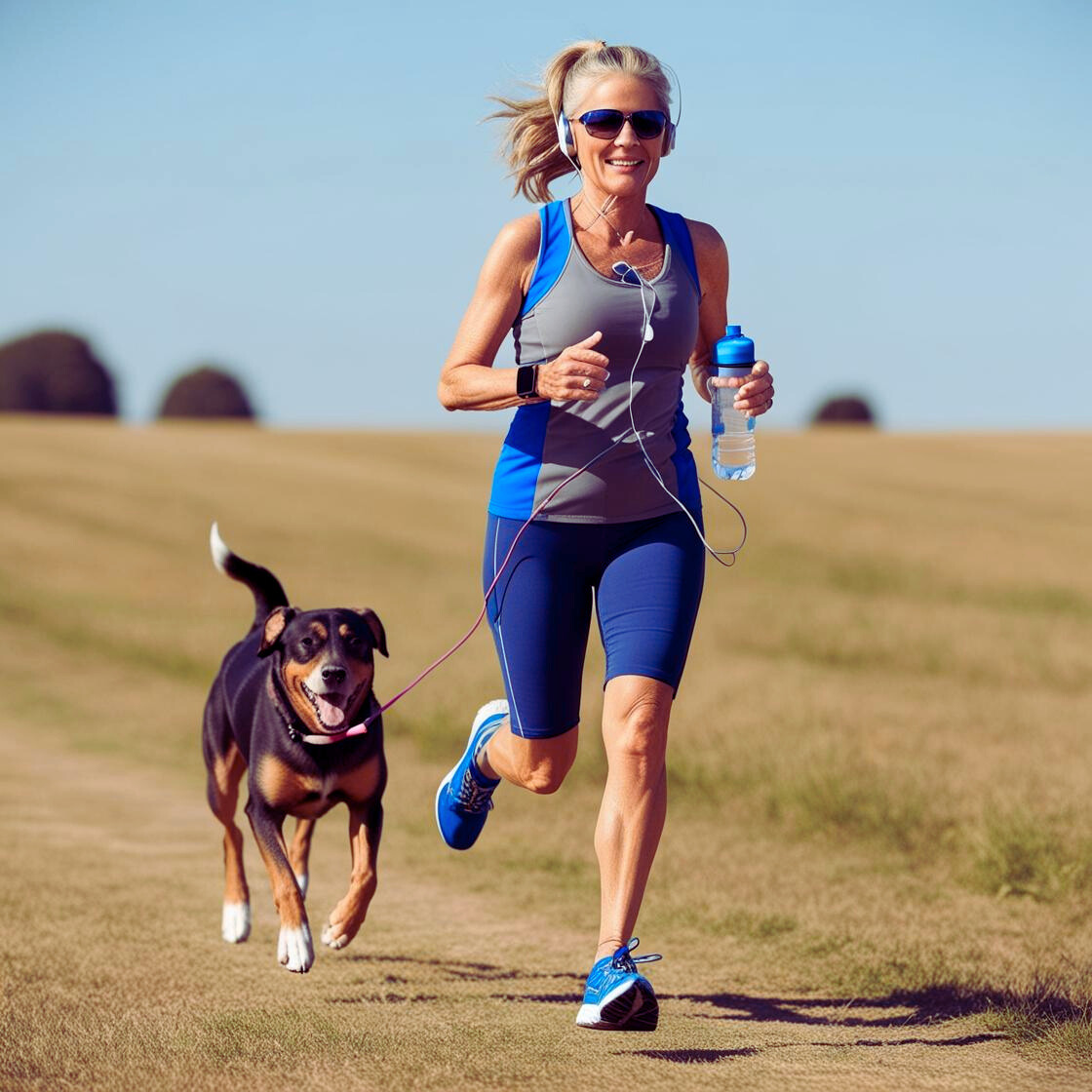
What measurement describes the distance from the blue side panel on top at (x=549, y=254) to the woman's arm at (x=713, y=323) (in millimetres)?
505

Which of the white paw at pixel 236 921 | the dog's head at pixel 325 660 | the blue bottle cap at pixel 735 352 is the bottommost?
the white paw at pixel 236 921

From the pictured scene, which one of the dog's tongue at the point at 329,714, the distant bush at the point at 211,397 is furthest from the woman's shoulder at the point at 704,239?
the distant bush at the point at 211,397

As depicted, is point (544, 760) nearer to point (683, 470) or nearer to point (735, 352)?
point (683, 470)

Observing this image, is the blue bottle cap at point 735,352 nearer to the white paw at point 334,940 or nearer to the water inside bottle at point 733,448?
the water inside bottle at point 733,448

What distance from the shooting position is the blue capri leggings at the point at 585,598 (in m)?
5.84

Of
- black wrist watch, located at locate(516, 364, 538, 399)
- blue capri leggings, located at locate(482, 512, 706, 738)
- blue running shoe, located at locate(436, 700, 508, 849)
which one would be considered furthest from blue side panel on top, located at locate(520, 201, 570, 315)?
blue running shoe, located at locate(436, 700, 508, 849)

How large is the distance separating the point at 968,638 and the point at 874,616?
2.32 m

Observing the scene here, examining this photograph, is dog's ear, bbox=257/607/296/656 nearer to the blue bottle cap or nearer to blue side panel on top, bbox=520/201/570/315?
blue side panel on top, bbox=520/201/570/315

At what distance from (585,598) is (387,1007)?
1.60 metres

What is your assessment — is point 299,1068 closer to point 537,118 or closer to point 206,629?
point 537,118

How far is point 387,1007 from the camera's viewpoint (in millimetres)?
6262

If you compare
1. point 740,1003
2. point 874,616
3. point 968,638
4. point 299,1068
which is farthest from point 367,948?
point 874,616

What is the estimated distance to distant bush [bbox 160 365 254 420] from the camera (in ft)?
250

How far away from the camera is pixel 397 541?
104 ft
